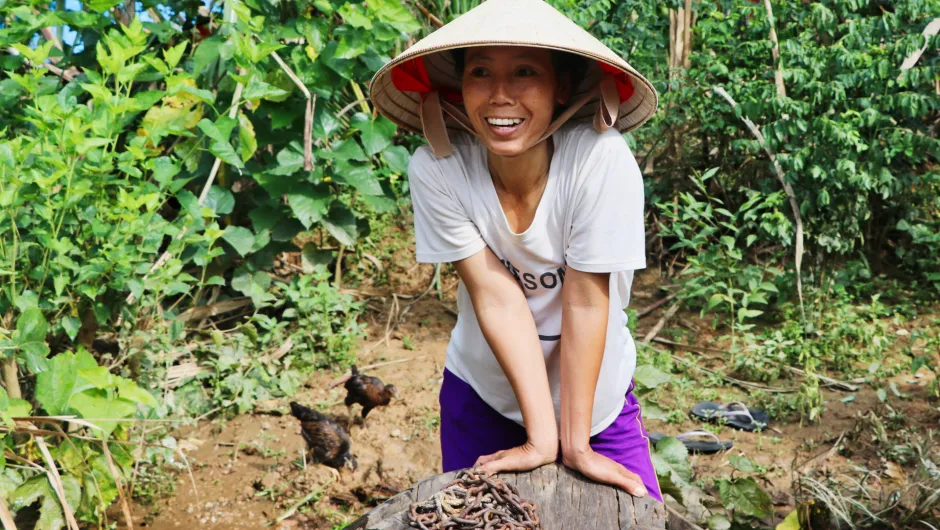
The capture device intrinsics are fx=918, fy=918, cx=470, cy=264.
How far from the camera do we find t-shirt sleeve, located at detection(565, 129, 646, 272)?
2.04 m

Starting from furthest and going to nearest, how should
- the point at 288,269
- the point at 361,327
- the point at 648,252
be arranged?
the point at 648,252
the point at 288,269
the point at 361,327

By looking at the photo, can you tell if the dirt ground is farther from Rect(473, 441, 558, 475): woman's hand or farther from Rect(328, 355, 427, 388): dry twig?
Rect(473, 441, 558, 475): woman's hand

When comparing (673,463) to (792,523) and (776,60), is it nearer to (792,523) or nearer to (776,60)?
(792,523)

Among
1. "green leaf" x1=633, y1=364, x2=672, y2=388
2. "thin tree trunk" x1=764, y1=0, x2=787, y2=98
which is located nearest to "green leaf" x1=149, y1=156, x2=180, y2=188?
"green leaf" x1=633, y1=364, x2=672, y2=388

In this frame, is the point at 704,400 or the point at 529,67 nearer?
the point at 529,67

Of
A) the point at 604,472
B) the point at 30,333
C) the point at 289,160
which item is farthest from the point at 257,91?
the point at 604,472

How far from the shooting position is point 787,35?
476 cm

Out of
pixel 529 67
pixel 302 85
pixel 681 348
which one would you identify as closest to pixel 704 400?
pixel 681 348

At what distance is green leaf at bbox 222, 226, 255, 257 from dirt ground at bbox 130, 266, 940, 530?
0.69m

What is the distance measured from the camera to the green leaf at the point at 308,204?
163 inches

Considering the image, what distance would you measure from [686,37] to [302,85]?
2834 millimetres

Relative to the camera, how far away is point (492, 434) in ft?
7.76

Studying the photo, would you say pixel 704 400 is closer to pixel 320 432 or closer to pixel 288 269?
pixel 320 432

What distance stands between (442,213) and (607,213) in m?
0.41
